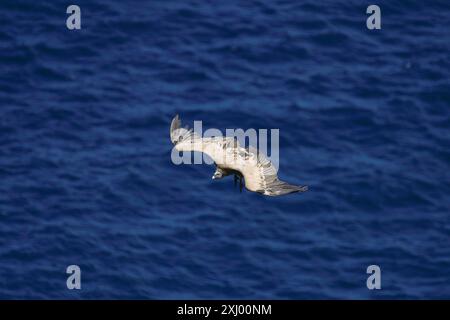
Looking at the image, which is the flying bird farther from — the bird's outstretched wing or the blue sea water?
the blue sea water

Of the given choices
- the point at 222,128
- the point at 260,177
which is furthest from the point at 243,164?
the point at 222,128

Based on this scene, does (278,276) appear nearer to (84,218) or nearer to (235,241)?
(235,241)

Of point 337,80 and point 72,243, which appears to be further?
point 337,80

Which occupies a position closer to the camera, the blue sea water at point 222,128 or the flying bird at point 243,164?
the flying bird at point 243,164

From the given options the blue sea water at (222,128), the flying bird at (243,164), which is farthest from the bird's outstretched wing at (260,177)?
the blue sea water at (222,128)

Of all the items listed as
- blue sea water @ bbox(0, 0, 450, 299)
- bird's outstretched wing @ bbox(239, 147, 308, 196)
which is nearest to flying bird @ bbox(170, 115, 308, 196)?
bird's outstretched wing @ bbox(239, 147, 308, 196)

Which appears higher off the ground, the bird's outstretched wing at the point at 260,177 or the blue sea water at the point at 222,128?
the blue sea water at the point at 222,128

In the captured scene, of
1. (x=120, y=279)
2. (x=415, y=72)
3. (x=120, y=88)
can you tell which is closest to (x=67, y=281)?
(x=120, y=279)

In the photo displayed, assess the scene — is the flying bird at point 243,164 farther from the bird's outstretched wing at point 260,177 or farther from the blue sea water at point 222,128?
the blue sea water at point 222,128

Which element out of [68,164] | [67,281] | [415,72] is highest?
[415,72]
